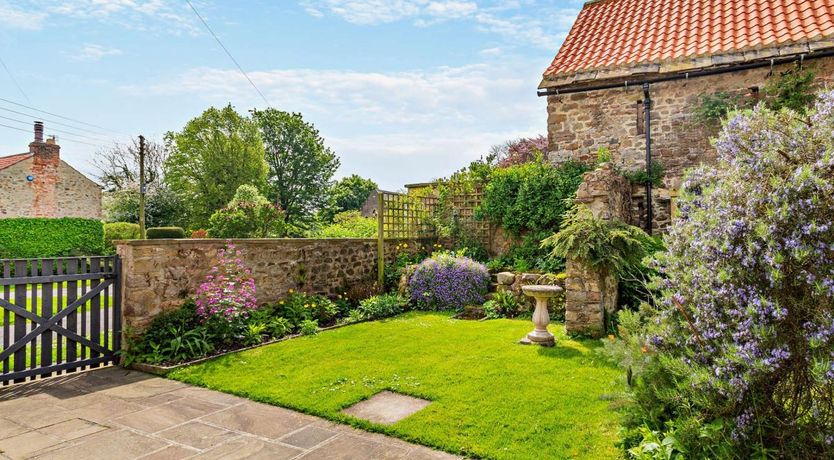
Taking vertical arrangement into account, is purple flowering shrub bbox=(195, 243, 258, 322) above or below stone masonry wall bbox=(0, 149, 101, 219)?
below

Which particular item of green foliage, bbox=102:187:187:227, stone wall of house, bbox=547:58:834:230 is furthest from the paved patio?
green foliage, bbox=102:187:187:227

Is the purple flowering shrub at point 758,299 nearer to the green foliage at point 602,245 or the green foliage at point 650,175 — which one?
the green foliage at point 602,245

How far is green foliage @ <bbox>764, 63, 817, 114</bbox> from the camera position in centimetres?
808

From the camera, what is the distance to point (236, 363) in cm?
554

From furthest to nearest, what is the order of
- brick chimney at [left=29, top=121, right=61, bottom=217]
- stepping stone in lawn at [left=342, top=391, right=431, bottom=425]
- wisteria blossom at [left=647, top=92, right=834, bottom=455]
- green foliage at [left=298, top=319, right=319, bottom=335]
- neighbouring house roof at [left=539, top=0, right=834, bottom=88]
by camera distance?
1. brick chimney at [left=29, top=121, right=61, bottom=217]
2. neighbouring house roof at [left=539, top=0, right=834, bottom=88]
3. green foliage at [left=298, top=319, right=319, bottom=335]
4. stepping stone in lawn at [left=342, top=391, right=431, bottom=425]
5. wisteria blossom at [left=647, top=92, right=834, bottom=455]

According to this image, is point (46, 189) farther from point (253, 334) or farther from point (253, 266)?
point (253, 334)

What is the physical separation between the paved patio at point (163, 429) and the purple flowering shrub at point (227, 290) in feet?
5.40

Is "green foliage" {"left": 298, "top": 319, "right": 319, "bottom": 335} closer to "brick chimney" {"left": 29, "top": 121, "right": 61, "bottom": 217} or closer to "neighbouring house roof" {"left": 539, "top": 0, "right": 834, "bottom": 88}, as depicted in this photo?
"neighbouring house roof" {"left": 539, "top": 0, "right": 834, "bottom": 88}

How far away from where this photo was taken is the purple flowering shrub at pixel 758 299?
230 cm

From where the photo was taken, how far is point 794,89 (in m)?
8.16

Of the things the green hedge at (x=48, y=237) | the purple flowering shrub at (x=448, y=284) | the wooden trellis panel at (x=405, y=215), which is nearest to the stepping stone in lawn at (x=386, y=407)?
the purple flowering shrub at (x=448, y=284)

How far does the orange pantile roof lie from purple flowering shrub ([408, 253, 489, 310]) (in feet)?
68.8

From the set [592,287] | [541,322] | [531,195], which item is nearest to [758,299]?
[541,322]

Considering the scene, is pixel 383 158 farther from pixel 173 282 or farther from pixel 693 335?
pixel 693 335
